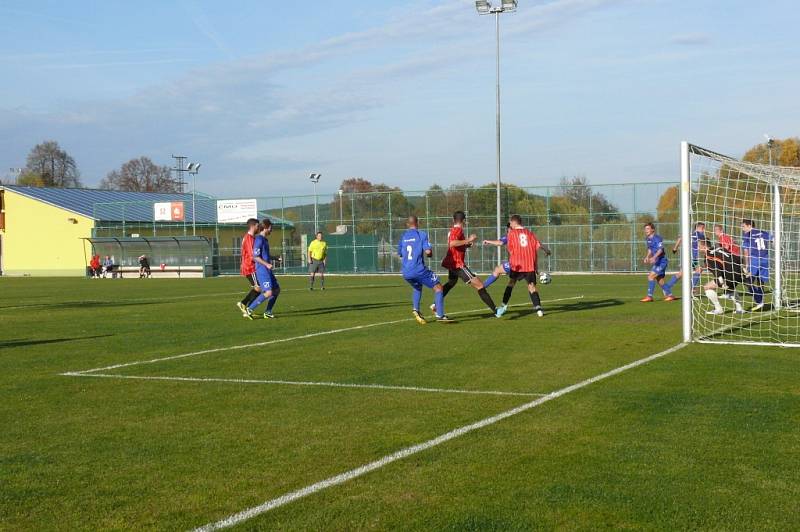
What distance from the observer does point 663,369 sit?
10156mm

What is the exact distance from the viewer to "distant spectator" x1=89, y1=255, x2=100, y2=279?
55.6 meters

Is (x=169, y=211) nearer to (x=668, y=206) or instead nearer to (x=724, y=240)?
(x=668, y=206)

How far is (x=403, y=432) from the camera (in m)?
7.02

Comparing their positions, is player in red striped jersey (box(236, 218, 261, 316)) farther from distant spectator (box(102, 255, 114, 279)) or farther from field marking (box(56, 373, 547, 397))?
distant spectator (box(102, 255, 114, 279))

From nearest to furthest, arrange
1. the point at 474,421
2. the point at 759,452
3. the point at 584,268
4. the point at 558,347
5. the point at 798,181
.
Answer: the point at 759,452, the point at 474,421, the point at 558,347, the point at 798,181, the point at 584,268

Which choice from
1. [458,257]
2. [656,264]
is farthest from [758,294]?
[458,257]

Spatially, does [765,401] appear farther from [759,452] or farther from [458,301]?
[458,301]

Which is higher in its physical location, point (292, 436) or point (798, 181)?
point (798, 181)

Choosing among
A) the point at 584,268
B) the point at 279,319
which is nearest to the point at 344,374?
the point at 279,319

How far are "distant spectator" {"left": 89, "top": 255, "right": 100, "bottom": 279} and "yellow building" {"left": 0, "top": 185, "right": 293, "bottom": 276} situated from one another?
494 centimetres

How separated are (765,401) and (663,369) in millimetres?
2059

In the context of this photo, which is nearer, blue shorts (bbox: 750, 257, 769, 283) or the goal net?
the goal net

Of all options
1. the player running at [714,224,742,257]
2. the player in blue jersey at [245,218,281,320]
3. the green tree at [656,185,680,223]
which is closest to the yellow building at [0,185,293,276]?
the green tree at [656,185,680,223]

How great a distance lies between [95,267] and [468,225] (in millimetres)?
23860
